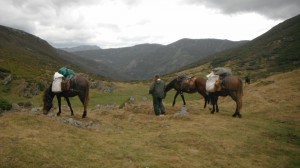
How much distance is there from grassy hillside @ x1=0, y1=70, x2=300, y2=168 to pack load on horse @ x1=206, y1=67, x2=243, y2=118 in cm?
167

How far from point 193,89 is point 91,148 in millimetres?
12817

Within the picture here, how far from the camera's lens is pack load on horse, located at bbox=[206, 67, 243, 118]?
68.5 ft

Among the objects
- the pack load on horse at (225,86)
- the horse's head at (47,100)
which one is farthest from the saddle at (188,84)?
the horse's head at (47,100)

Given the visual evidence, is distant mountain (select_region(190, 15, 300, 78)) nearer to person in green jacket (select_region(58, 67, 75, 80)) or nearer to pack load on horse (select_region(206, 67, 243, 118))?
pack load on horse (select_region(206, 67, 243, 118))

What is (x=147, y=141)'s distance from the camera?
14633 millimetres

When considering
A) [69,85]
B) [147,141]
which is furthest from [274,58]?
[147,141]

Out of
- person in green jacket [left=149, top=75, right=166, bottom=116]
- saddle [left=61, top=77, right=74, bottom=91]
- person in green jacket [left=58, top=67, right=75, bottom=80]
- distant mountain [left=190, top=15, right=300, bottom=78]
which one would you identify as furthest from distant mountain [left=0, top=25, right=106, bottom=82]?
distant mountain [left=190, top=15, right=300, bottom=78]

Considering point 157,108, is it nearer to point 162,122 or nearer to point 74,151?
point 162,122

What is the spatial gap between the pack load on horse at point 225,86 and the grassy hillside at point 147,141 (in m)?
1.67

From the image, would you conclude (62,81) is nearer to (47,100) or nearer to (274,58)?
(47,100)

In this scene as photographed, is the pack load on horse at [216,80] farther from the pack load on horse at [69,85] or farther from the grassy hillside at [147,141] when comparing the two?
the pack load on horse at [69,85]

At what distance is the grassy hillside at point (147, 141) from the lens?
11.7 metres

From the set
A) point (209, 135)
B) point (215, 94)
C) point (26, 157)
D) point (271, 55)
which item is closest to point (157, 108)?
point (215, 94)

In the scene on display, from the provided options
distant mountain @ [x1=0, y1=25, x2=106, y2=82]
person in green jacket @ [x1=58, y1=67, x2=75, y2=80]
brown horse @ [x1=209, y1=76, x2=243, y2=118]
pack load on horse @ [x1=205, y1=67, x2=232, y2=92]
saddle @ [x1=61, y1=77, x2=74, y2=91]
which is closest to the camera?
saddle @ [x1=61, y1=77, x2=74, y2=91]
